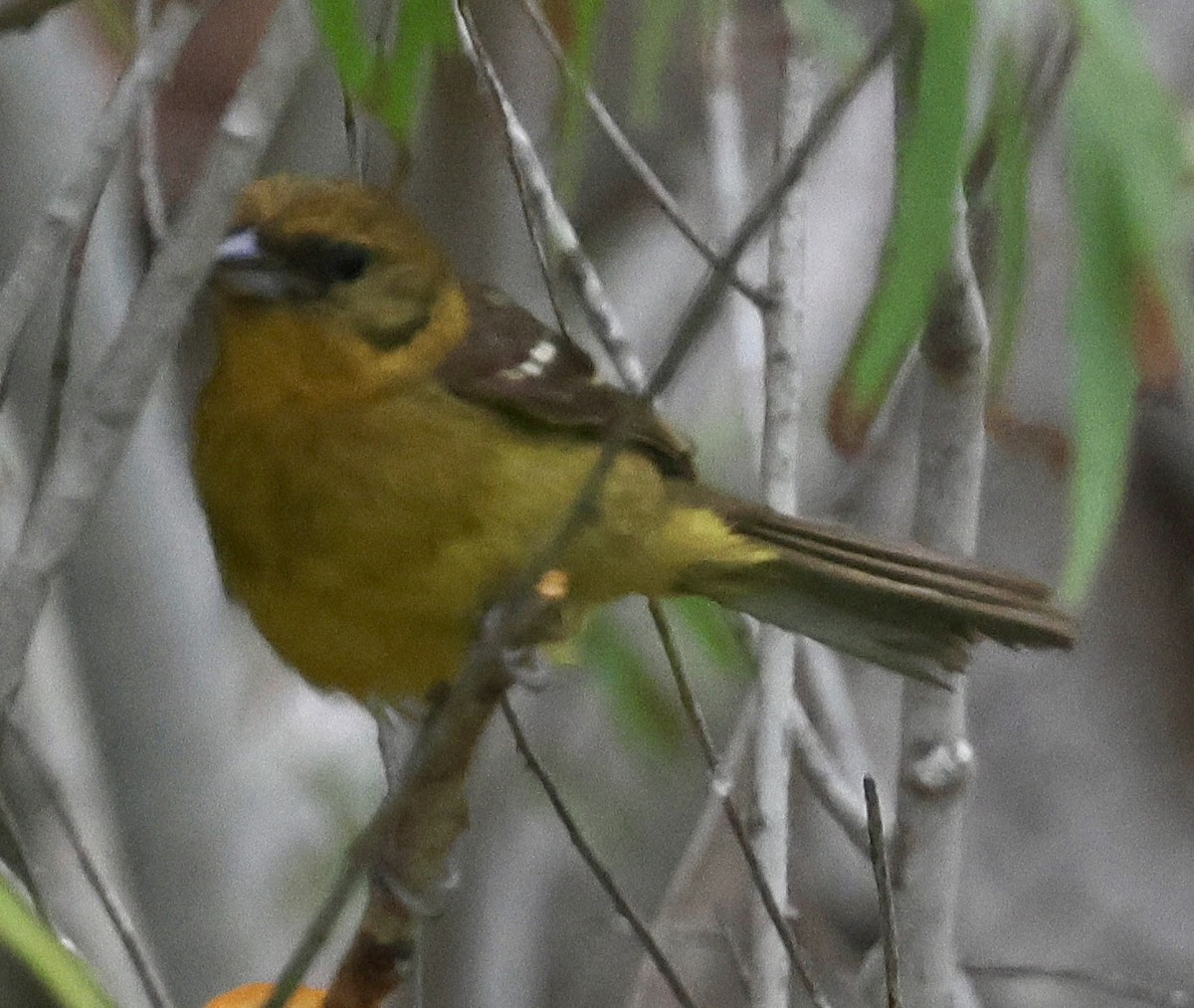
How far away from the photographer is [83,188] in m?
1.17

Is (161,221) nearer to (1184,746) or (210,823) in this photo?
(210,823)

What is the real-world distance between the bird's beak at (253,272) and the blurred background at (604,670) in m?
0.37

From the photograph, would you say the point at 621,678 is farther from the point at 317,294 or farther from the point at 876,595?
the point at 317,294

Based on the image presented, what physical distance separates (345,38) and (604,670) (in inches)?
39.3

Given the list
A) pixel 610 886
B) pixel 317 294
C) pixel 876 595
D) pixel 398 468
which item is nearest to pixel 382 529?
pixel 398 468

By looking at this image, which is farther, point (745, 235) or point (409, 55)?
point (409, 55)

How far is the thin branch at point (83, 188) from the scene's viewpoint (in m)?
1.16

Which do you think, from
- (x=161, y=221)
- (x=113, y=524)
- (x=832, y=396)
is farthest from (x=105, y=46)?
(x=832, y=396)

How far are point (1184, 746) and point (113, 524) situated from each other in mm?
2760

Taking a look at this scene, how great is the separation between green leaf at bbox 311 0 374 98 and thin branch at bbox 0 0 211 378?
0.09m

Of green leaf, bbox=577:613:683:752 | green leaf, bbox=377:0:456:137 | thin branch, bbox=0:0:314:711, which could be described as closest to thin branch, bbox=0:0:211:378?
thin branch, bbox=0:0:314:711

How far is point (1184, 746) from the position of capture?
173 inches

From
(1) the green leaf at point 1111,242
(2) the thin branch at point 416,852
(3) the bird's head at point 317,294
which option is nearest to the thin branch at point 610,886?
(2) the thin branch at point 416,852

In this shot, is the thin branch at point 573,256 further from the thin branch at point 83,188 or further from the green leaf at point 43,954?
the green leaf at point 43,954
